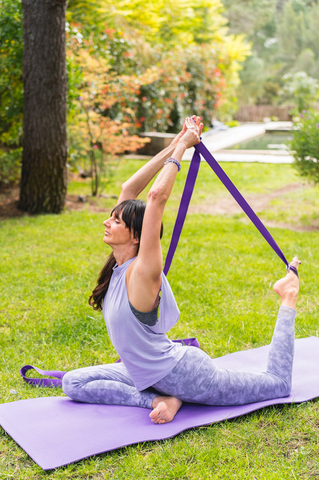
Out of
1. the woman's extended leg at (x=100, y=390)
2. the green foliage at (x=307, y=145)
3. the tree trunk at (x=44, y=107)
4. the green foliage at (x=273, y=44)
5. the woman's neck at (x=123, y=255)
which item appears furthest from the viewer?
the green foliage at (x=273, y=44)

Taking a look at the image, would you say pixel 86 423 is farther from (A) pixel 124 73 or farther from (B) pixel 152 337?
(A) pixel 124 73

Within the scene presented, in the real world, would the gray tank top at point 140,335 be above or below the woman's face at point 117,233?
below

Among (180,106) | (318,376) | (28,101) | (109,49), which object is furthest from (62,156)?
(180,106)

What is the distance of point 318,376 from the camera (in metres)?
2.84

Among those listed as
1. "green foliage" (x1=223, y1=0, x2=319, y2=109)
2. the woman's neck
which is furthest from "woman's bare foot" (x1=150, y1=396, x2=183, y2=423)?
"green foliage" (x1=223, y1=0, x2=319, y2=109)

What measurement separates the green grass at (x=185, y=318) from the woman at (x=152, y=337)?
17 centimetres

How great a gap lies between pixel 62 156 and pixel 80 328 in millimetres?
3758

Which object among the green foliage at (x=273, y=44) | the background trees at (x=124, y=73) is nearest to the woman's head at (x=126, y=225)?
the background trees at (x=124, y=73)

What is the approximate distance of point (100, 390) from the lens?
253 cm

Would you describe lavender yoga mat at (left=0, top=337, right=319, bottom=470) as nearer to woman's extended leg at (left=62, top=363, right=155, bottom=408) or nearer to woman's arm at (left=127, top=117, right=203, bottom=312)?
woman's extended leg at (left=62, top=363, right=155, bottom=408)

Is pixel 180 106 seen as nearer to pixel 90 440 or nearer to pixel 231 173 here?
pixel 231 173

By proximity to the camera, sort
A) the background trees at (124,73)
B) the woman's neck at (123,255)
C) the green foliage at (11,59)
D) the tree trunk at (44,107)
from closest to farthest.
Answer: the woman's neck at (123,255) → the tree trunk at (44,107) → the green foliage at (11,59) → the background trees at (124,73)

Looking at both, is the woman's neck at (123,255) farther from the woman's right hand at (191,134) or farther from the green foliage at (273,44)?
the green foliage at (273,44)

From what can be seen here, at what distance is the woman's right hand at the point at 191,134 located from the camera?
94.7 inches
